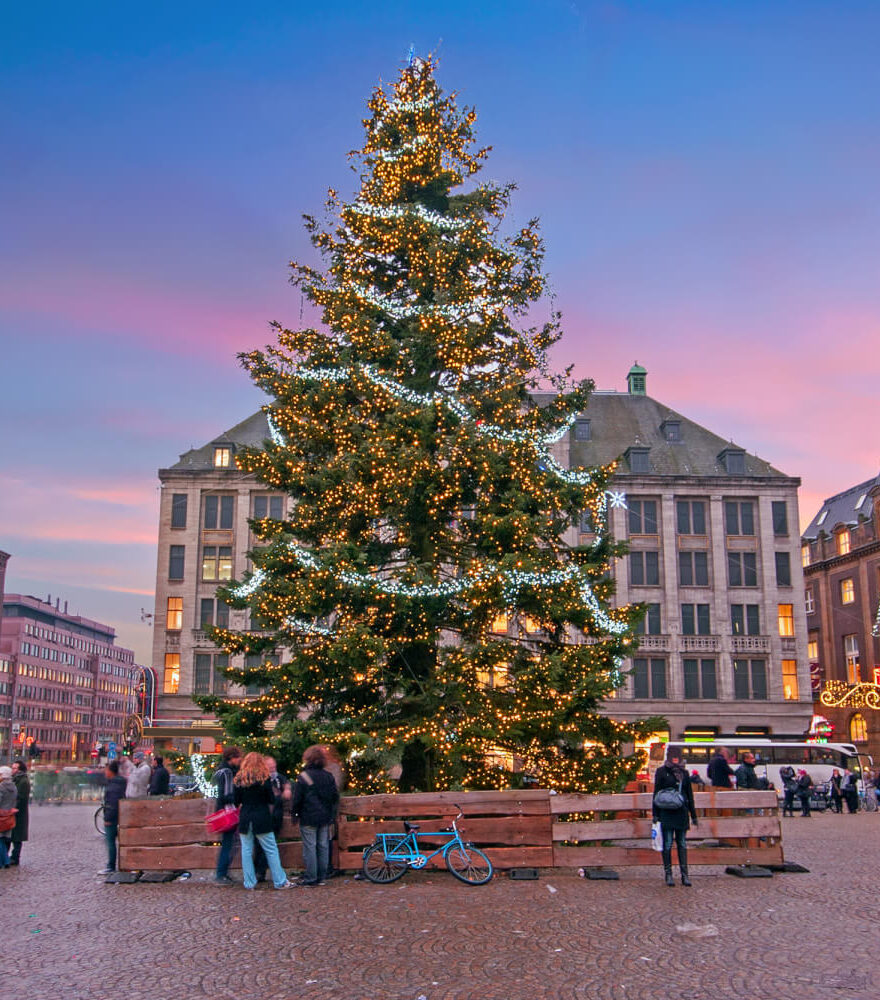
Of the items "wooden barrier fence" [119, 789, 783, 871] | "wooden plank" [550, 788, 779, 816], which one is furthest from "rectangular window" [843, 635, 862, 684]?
"wooden barrier fence" [119, 789, 783, 871]

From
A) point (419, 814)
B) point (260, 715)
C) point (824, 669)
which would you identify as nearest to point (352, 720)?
point (260, 715)

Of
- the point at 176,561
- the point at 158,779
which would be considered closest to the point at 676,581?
the point at 176,561

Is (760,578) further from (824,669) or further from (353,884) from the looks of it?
(353,884)

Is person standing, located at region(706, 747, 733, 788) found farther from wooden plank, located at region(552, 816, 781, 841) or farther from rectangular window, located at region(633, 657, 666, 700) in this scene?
rectangular window, located at region(633, 657, 666, 700)

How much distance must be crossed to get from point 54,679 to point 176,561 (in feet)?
374

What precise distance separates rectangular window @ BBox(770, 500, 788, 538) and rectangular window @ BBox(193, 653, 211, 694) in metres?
34.5

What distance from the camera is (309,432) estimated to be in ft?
67.5

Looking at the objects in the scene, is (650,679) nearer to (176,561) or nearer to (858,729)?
(858,729)

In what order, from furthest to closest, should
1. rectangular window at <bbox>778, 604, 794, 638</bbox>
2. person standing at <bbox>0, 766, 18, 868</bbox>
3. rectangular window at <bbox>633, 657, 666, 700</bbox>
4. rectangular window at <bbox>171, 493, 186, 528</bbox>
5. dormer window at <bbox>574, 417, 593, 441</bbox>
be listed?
dormer window at <bbox>574, 417, 593, 441</bbox> → rectangular window at <bbox>171, 493, 186, 528</bbox> → rectangular window at <bbox>778, 604, 794, 638</bbox> → rectangular window at <bbox>633, 657, 666, 700</bbox> → person standing at <bbox>0, 766, 18, 868</bbox>

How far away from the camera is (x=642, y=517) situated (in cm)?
6266

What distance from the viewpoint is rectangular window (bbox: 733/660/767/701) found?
60469 millimetres

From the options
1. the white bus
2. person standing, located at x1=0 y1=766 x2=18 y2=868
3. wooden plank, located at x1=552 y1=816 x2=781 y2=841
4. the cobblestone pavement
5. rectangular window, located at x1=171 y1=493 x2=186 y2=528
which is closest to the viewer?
the cobblestone pavement

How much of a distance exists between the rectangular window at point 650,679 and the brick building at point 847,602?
33.6 feet

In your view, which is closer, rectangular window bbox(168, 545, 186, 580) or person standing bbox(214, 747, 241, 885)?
person standing bbox(214, 747, 241, 885)
